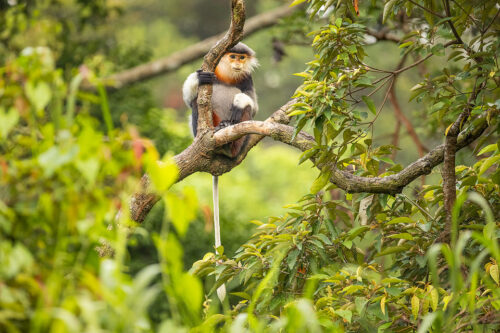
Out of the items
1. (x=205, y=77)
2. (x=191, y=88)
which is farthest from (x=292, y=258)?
(x=191, y=88)

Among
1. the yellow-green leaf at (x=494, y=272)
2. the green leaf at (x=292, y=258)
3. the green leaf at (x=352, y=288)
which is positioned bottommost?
the yellow-green leaf at (x=494, y=272)

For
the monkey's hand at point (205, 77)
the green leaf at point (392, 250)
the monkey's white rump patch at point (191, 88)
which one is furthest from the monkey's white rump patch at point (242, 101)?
the green leaf at point (392, 250)

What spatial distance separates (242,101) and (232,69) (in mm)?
418

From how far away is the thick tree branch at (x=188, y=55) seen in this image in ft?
19.3

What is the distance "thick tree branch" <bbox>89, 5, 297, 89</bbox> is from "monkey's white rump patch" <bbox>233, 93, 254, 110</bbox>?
7.18 ft

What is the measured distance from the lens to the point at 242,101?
352 centimetres

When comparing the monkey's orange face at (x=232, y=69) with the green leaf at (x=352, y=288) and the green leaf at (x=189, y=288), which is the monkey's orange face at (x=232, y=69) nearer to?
the green leaf at (x=352, y=288)

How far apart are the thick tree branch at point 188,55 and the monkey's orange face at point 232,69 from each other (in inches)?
70.8

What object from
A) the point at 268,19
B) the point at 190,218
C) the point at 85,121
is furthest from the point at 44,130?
the point at 268,19

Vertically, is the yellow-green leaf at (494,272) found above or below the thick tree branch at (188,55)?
below

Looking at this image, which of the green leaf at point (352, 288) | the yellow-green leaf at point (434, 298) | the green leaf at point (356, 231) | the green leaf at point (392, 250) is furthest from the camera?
the green leaf at point (356, 231)

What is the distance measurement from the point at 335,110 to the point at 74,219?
3.96ft

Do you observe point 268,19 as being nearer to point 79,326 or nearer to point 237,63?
point 237,63

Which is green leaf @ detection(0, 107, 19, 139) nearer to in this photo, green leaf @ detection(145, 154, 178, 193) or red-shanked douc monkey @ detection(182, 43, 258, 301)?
green leaf @ detection(145, 154, 178, 193)
